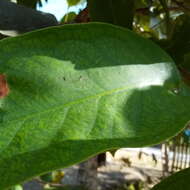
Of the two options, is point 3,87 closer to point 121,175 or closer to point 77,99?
point 77,99

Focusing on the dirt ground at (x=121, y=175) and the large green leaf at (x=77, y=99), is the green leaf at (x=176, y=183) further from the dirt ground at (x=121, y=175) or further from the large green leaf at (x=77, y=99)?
the dirt ground at (x=121, y=175)

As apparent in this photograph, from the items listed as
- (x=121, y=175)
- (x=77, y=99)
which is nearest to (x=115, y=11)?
(x=77, y=99)

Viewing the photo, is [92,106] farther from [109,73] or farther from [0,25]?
[0,25]

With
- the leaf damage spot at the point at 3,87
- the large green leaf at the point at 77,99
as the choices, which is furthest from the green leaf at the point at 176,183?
the leaf damage spot at the point at 3,87

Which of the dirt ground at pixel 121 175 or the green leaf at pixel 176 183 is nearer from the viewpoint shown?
the green leaf at pixel 176 183

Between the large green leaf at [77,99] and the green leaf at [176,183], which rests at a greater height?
the large green leaf at [77,99]

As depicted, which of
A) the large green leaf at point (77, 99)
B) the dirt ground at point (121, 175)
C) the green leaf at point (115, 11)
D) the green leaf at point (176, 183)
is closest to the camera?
the large green leaf at point (77, 99)
